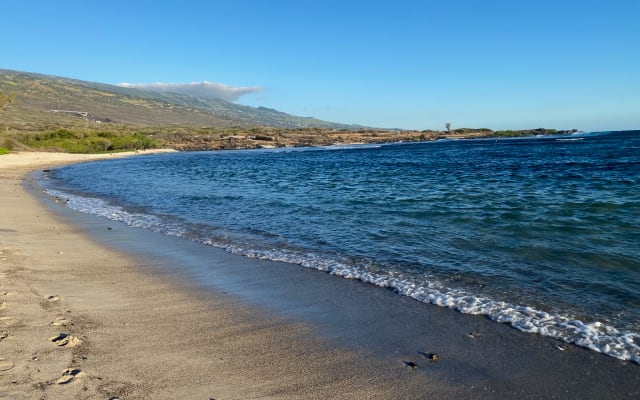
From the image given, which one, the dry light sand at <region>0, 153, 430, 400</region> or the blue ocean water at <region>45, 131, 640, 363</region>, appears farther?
the blue ocean water at <region>45, 131, 640, 363</region>

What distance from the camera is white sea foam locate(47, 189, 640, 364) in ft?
17.1

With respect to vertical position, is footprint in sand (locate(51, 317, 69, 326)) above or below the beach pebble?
below

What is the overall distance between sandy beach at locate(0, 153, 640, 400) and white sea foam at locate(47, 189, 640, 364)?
231 mm

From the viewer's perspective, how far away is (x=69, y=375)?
13.8ft

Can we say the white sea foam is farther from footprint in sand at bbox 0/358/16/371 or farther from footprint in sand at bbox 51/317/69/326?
footprint in sand at bbox 0/358/16/371

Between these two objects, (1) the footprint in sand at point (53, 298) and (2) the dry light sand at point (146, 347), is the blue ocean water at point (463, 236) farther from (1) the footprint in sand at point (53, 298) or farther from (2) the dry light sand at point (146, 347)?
(1) the footprint in sand at point (53, 298)

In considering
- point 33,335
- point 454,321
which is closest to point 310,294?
point 454,321

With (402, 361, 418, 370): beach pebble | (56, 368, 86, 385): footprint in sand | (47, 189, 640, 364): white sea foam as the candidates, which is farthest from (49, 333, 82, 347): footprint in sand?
(47, 189, 640, 364): white sea foam

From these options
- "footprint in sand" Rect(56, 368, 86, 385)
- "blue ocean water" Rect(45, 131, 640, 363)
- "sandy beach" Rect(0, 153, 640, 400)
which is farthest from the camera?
"blue ocean water" Rect(45, 131, 640, 363)

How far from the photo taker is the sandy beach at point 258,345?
13.7 feet

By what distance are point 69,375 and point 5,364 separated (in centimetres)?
67

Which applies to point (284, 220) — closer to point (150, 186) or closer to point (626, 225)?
point (626, 225)

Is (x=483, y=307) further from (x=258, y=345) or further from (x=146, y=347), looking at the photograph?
(x=146, y=347)

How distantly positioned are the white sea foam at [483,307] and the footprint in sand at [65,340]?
4.37 metres
